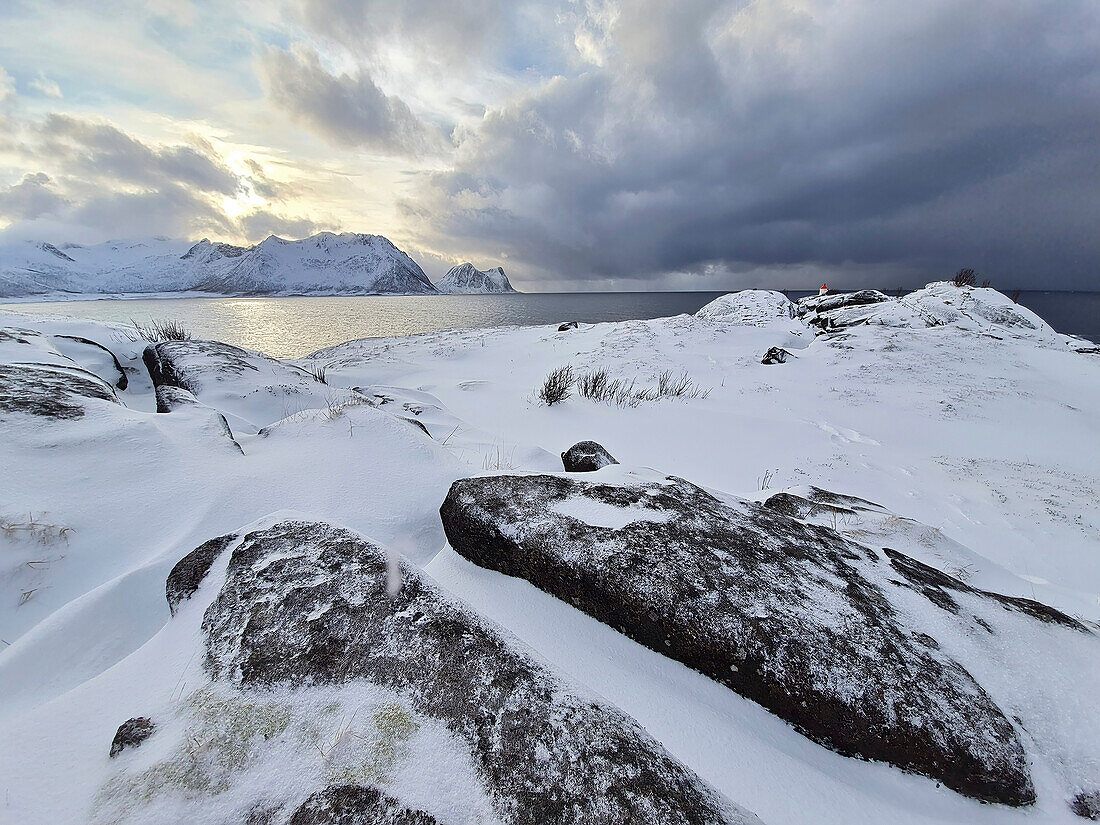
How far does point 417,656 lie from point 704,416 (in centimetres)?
578

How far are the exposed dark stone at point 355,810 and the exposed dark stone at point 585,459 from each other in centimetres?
277

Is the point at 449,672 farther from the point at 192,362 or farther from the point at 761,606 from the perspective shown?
the point at 192,362

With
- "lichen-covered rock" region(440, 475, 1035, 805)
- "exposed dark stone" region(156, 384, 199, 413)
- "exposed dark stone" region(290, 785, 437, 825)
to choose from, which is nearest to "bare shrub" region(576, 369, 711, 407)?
"lichen-covered rock" region(440, 475, 1035, 805)

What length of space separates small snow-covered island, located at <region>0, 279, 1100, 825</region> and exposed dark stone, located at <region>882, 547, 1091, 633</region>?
2cm

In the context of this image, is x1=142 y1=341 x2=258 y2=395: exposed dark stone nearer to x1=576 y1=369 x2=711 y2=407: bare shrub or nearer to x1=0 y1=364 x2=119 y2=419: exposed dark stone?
x1=0 y1=364 x2=119 y2=419: exposed dark stone

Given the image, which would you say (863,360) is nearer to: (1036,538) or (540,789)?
(1036,538)

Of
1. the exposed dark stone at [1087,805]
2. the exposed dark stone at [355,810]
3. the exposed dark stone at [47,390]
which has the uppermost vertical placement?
the exposed dark stone at [47,390]

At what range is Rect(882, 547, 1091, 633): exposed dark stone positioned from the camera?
189cm

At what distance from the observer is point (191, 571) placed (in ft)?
5.81

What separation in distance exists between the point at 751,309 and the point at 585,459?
19.6 meters

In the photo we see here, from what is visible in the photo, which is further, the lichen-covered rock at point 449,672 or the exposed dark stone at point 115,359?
the exposed dark stone at point 115,359

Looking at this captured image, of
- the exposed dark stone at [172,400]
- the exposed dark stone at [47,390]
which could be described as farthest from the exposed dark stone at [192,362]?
the exposed dark stone at [47,390]

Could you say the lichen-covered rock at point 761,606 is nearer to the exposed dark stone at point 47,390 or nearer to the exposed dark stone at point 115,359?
the exposed dark stone at point 47,390

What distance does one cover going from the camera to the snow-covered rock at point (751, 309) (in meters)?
18.0
